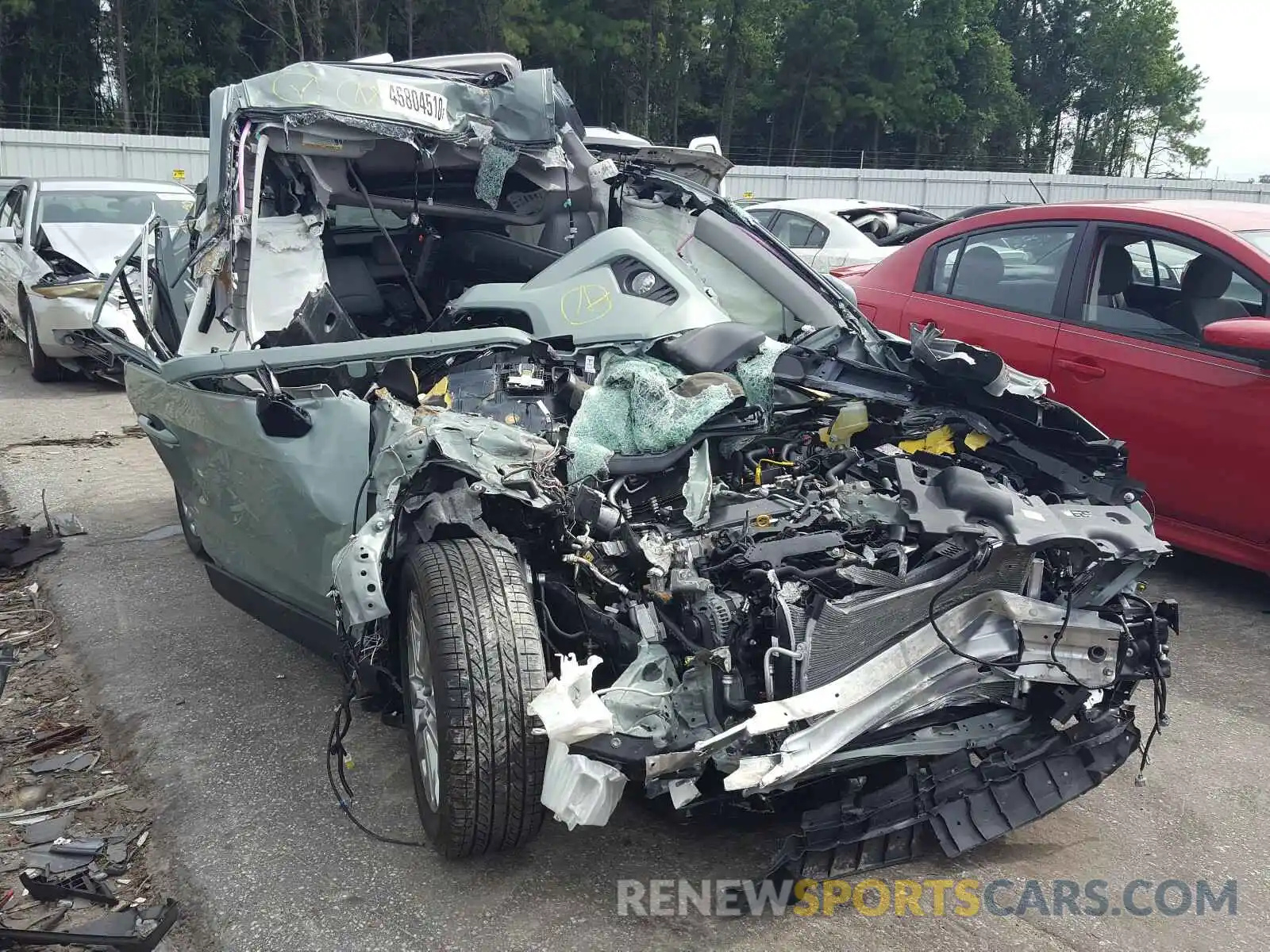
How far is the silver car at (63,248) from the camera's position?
31.0 ft

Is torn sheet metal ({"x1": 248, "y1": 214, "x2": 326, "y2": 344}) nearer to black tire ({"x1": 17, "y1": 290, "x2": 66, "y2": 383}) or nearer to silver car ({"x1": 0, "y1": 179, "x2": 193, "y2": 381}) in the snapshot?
silver car ({"x1": 0, "y1": 179, "x2": 193, "y2": 381})

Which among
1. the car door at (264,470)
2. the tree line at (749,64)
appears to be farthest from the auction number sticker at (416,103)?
the tree line at (749,64)

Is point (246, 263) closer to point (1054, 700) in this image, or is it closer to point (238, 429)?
point (238, 429)

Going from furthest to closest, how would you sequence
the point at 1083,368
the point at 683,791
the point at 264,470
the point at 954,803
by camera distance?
the point at 1083,368 → the point at 264,470 → the point at 954,803 → the point at 683,791

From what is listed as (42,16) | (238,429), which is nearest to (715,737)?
(238,429)

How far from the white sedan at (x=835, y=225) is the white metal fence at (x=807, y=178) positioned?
34.7 feet

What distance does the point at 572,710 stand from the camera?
2316 millimetres

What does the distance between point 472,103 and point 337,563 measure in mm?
2357

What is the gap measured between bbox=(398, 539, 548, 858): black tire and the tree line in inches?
1305

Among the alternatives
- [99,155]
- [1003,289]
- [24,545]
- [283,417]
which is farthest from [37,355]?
[99,155]

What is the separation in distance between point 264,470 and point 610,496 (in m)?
1.18

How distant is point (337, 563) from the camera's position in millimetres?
2771

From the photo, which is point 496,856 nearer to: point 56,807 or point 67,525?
point 56,807

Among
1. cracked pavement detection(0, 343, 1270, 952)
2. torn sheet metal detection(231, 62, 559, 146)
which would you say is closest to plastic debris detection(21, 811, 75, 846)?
cracked pavement detection(0, 343, 1270, 952)
